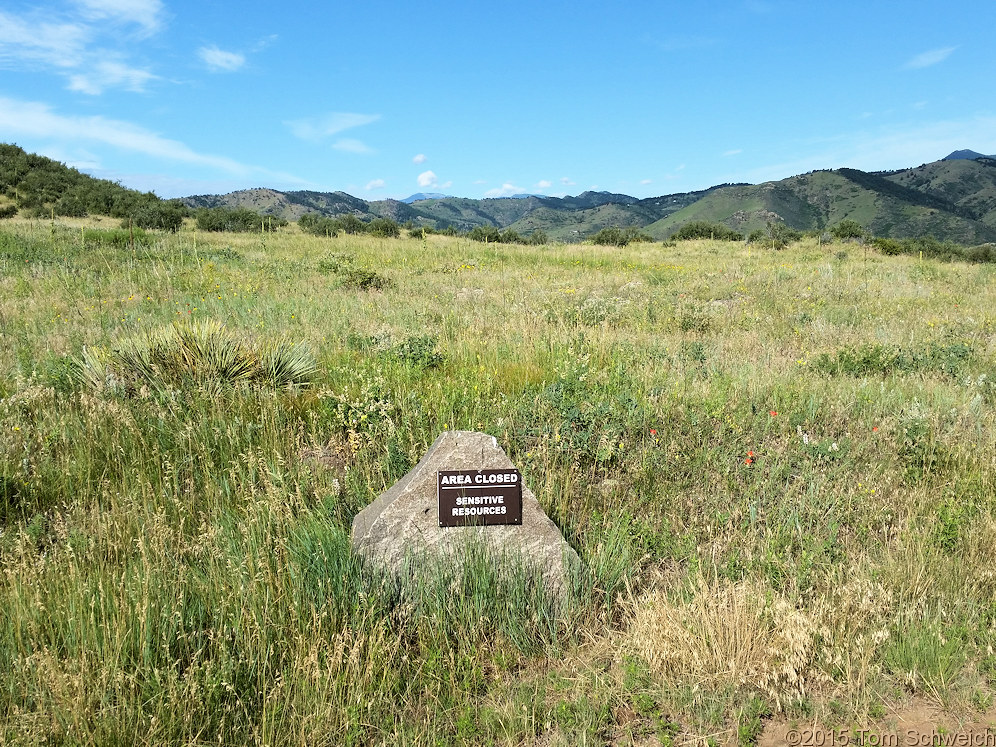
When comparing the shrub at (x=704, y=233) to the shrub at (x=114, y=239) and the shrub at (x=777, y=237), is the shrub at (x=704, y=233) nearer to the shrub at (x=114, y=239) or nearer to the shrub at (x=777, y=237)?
the shrub at (x=777, y=237)

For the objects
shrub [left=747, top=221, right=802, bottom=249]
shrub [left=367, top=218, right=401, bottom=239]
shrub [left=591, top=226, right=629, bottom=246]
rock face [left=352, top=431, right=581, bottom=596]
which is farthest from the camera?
shrub [left=591, top=226, right=629, bottom=246]

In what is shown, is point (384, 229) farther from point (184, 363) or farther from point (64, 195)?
point (184, 363)

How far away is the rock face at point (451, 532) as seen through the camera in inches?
119

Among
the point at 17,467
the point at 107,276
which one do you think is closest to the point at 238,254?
the point at 107,276

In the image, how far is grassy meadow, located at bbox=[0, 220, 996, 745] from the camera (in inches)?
94.7

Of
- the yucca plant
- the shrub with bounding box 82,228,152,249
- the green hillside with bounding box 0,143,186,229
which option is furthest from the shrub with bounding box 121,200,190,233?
the yucca plant

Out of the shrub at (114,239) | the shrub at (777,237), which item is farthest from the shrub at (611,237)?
the shrub at (114,239)

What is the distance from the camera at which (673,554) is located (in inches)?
134

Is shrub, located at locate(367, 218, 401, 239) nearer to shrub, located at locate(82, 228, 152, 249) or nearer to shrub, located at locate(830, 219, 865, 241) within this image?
shrub, located at locate(82, 228, 152, 249)

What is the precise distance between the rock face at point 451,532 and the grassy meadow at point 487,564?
0.41 feet

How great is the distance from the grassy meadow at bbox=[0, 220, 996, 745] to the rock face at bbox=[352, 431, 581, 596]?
12 cm

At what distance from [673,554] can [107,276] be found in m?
11.4

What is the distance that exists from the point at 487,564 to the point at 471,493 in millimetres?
370

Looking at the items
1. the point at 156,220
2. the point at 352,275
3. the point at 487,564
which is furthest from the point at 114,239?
the point at 487,564
